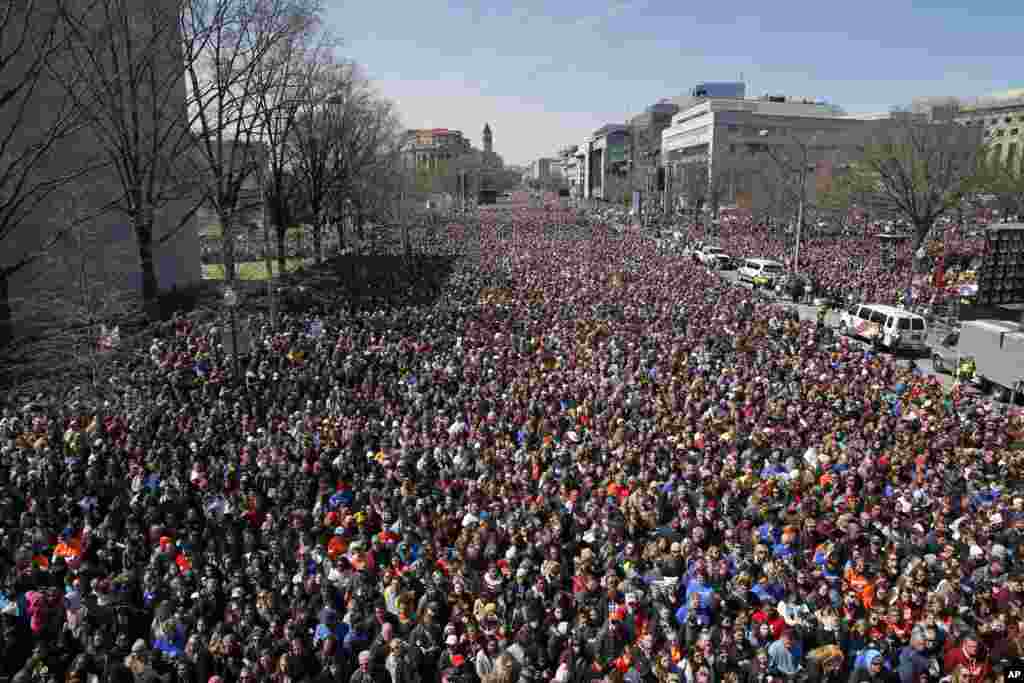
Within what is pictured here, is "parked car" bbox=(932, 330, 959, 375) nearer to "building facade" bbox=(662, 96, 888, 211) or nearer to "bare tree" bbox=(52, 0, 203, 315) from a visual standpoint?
"bare tree" bbox=(52, 0, 203, 315)

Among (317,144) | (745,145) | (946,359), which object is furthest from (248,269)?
(745,145)

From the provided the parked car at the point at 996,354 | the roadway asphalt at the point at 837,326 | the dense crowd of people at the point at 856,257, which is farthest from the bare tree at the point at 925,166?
the parked car at the point at 996,354

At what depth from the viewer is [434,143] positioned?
635 ft

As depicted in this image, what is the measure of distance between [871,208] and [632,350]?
37.6 m

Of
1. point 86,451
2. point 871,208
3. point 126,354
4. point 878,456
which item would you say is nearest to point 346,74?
point 126,354

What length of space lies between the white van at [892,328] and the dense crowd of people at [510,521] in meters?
4.22

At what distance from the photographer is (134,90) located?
2036 cm

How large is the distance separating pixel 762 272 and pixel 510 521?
94.0ft

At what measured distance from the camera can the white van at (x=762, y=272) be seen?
3381cm

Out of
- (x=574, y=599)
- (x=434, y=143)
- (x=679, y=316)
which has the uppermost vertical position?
(x=434, y=143)

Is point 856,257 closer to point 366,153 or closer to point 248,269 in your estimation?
point 366,153

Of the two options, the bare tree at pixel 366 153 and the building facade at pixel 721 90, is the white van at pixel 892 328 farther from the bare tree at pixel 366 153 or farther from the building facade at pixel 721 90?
the building facade at pixel 721 90

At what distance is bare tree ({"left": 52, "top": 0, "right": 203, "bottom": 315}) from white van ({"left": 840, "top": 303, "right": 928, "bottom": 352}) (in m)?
21.4

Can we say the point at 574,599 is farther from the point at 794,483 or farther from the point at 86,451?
the point at 86,451
